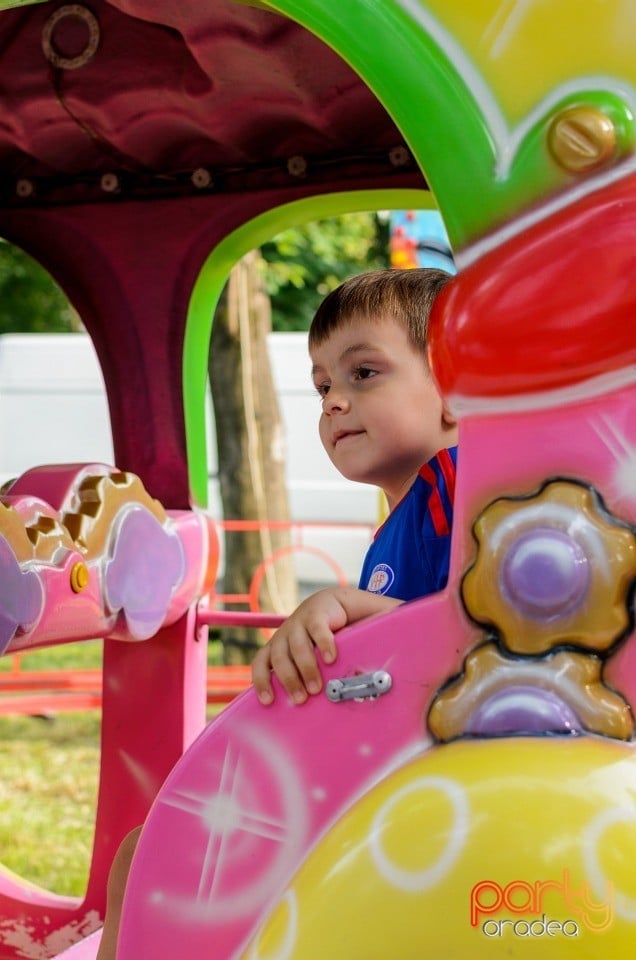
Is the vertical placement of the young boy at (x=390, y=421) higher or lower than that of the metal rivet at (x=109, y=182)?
lower

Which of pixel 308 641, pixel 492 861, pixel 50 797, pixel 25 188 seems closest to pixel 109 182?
pixel 25 188

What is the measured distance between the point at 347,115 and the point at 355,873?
1257 millimetres

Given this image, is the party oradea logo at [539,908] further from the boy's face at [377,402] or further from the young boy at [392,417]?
the boy's face at [377,402]

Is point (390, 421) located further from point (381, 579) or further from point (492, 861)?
point (492, 861)

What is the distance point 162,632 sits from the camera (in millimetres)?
2125

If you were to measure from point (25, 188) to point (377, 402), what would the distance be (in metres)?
1.04

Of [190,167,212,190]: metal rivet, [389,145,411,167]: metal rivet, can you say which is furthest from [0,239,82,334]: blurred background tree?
[389,145,411,167]: metal rivet

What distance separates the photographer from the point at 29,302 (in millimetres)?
11633

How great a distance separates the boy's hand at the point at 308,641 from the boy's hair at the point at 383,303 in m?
0.61

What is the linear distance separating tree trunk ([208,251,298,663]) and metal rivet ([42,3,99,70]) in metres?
3.58

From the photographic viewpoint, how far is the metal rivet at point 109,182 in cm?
215

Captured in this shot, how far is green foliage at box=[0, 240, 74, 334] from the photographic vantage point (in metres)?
11.0

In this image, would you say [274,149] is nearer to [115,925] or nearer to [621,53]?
[621,53]

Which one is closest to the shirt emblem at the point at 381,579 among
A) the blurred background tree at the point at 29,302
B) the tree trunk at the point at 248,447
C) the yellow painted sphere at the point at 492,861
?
the yellow painted sphere at the point at 492,861
